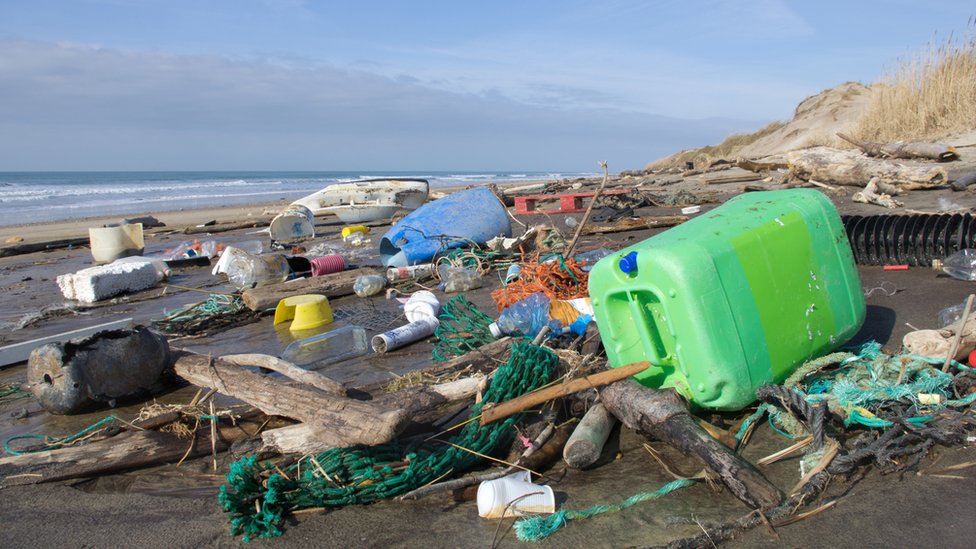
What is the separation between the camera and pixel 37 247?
499 inches

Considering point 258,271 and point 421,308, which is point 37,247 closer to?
point 258,271

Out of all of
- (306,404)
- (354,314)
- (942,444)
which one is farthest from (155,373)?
(942,444)

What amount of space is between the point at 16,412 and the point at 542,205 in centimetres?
1162

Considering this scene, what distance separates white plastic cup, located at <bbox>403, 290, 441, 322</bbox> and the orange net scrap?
1.66 ft

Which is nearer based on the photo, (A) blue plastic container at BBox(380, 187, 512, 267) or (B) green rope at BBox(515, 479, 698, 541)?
(B) green rope at BBox(515, 479, 698, 541)

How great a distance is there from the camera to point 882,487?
8.07 ft

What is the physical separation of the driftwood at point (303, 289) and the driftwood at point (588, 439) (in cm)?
386

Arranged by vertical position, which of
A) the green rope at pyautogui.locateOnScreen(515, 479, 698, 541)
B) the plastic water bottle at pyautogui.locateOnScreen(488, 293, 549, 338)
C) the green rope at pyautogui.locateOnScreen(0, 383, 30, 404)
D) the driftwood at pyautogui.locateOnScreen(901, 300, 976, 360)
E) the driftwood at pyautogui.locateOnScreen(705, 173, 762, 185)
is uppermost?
the driftwood at pyautogui.locateOnScreen(705, 173, 762, 185)

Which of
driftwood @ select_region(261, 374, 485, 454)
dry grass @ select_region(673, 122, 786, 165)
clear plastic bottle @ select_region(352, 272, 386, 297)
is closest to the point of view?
driftwood @ select_region(261, 374, 485, 454)

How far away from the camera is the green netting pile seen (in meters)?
2.55

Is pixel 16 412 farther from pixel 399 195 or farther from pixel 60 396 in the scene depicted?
pixel 399 195

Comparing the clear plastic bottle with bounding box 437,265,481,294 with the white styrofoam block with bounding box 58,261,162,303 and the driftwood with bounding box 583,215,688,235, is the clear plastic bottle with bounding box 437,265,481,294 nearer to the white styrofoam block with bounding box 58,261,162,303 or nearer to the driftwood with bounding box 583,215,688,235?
the driftwood with bounding box 583,215,688,235

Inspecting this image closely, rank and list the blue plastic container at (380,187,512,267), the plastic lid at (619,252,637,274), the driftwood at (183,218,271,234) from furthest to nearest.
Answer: the driftwood at (183,218,271,234) < the blue plastic container at (380,187,512,267) < the plastic lid at (619,252,637,274)

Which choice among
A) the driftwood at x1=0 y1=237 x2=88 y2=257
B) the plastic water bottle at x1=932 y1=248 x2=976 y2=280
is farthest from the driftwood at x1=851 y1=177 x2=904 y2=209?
the driftwood at x1=0 y1=237 x2=88 y2=257
